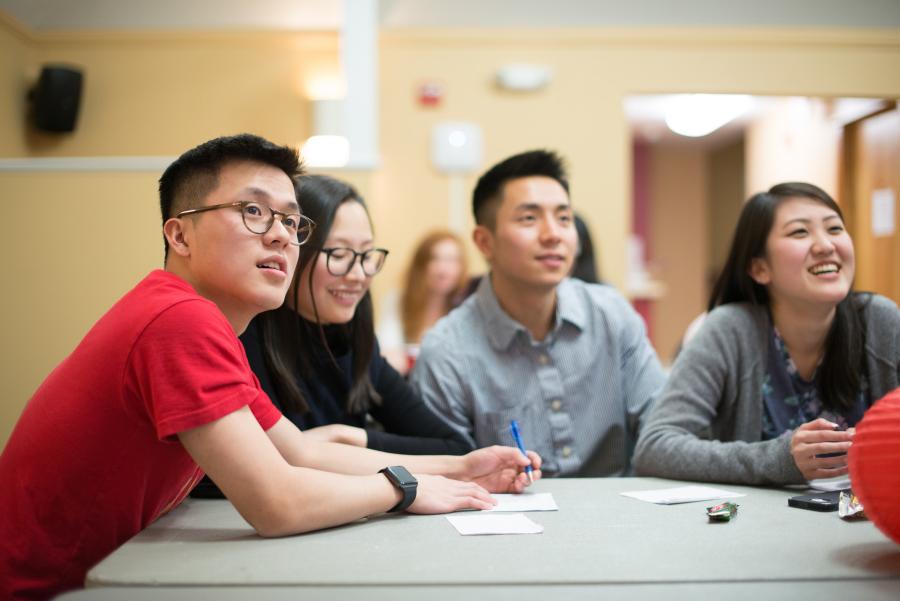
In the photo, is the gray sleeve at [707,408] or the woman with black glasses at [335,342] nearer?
the gray sleeve at [707,408]

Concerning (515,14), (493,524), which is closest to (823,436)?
(493,524)

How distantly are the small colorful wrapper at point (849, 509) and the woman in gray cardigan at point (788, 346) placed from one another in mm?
395

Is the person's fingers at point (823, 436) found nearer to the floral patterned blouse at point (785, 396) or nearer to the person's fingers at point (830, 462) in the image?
the person's fingers at point (830, 462)

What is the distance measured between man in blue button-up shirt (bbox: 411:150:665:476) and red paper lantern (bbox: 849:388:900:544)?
0.99m

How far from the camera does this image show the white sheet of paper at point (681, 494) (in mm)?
1313

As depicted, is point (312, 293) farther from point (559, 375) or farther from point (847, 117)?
point (847, 117)

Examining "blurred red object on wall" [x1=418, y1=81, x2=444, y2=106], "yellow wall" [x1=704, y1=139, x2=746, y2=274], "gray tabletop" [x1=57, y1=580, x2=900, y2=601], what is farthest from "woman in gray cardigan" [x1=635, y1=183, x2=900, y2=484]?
"yellow wall" [x1=704, y1=139, x2=746, y2=274]

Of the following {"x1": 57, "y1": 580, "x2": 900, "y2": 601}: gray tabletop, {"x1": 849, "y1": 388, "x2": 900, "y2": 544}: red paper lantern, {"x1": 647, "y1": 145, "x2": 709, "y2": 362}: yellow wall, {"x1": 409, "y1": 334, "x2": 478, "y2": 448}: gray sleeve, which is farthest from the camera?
{"x1": 647, "y1": 145, "x2": 709, "y2": 362}: yellow wall

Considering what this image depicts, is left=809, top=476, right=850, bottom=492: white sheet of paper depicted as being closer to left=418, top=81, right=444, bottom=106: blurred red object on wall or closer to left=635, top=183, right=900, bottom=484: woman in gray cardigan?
left=635, top=183, right=900, bottom=484: woman in gray cardigan

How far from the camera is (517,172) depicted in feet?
7.11

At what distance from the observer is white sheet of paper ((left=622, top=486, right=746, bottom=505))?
131 cm

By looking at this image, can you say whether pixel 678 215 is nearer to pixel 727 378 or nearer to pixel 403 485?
pixel 727 378

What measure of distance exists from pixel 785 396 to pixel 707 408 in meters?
0.19

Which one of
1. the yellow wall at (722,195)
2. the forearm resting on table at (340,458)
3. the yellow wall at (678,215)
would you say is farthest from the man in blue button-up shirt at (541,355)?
the yellow wall at (722,195)
